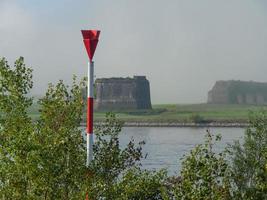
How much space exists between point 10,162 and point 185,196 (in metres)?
4.72

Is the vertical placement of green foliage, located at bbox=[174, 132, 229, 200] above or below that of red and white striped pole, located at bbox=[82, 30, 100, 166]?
below

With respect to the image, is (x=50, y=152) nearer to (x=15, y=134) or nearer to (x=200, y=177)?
(x=15, y=134)

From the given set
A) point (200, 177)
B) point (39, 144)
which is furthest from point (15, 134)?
point (200, 177)

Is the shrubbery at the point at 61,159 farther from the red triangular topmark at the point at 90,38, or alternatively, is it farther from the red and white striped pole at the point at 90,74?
the red triangular topmark at the point at 90,38

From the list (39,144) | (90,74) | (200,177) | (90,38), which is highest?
(90,38)

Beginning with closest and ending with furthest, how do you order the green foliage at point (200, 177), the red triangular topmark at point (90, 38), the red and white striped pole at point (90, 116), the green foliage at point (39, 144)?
the green foliage at point (39, 144)
the green foliage at point (200, 177)
the red triangular topmark at point (90, 38)
the red and white striped pole at point (90, 116)

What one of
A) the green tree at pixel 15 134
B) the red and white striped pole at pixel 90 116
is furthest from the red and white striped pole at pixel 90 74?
the green tree at pixel 15 134

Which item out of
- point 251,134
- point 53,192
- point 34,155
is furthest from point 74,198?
point 251,134

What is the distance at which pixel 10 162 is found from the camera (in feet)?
45.5

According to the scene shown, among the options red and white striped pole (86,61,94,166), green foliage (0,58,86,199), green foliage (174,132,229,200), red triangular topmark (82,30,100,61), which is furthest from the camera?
red and white striped pole (86,61,94,166)

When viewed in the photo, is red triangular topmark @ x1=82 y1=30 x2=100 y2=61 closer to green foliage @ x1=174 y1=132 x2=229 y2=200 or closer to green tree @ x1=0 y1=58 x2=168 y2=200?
green tree @ x1=0 y1=58 x2=168 y2=200

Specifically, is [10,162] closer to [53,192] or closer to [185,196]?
[53,192]

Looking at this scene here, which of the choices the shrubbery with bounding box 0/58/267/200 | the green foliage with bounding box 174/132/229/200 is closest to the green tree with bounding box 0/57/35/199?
the shrubbery with bounding box 0/58/267/200

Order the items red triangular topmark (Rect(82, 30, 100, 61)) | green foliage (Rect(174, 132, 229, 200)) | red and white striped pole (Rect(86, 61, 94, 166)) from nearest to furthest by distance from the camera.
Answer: green foliage (Rect(174, 132, 229, 200)) < red triangular topmark (Rect(82, 30, 100, 61)) < red and white striped pole (Rect(86, 61, 94, 166))
